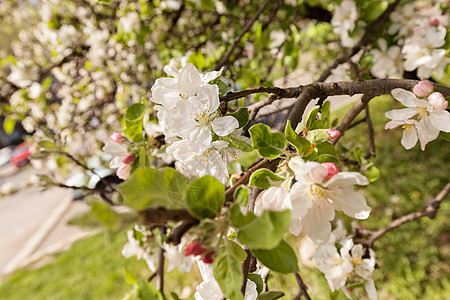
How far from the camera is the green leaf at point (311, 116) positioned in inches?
22.6

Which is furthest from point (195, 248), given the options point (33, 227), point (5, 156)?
point (5, 156)

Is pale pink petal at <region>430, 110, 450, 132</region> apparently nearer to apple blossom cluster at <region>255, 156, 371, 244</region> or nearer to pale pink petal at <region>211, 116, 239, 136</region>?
apple blossom cluster at <region>255, 156, 371, 244</region>

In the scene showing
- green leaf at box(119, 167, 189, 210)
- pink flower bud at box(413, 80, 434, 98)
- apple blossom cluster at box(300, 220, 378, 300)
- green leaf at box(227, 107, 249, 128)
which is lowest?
apple blossom cluster at box(300, 220, 378, 300)

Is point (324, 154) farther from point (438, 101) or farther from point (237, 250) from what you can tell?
point (438, 101)

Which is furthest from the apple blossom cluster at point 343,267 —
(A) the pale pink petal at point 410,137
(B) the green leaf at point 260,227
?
(B) the green leaf at point 260,227

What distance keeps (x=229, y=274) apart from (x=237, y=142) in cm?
27

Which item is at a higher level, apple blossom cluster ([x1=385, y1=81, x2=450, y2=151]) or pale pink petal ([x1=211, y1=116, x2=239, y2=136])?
pale pink petal ([x1=211, y1=116, x2=239, y2=136])

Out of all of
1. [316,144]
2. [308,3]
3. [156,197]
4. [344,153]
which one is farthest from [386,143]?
[156,197]

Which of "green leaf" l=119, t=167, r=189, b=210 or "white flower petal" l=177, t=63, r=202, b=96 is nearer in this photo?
"green leaf" l=119, t=167, r=189, b=210

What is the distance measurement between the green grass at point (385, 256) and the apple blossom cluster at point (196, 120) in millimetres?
920

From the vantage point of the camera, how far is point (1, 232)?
249 inches

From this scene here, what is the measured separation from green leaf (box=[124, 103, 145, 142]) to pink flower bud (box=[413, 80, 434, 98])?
0.71 m

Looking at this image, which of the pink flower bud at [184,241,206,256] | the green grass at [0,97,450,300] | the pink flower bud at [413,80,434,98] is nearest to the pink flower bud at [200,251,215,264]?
the pink flower bud at [184,241,206,256]

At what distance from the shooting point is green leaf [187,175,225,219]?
425 millimetres
